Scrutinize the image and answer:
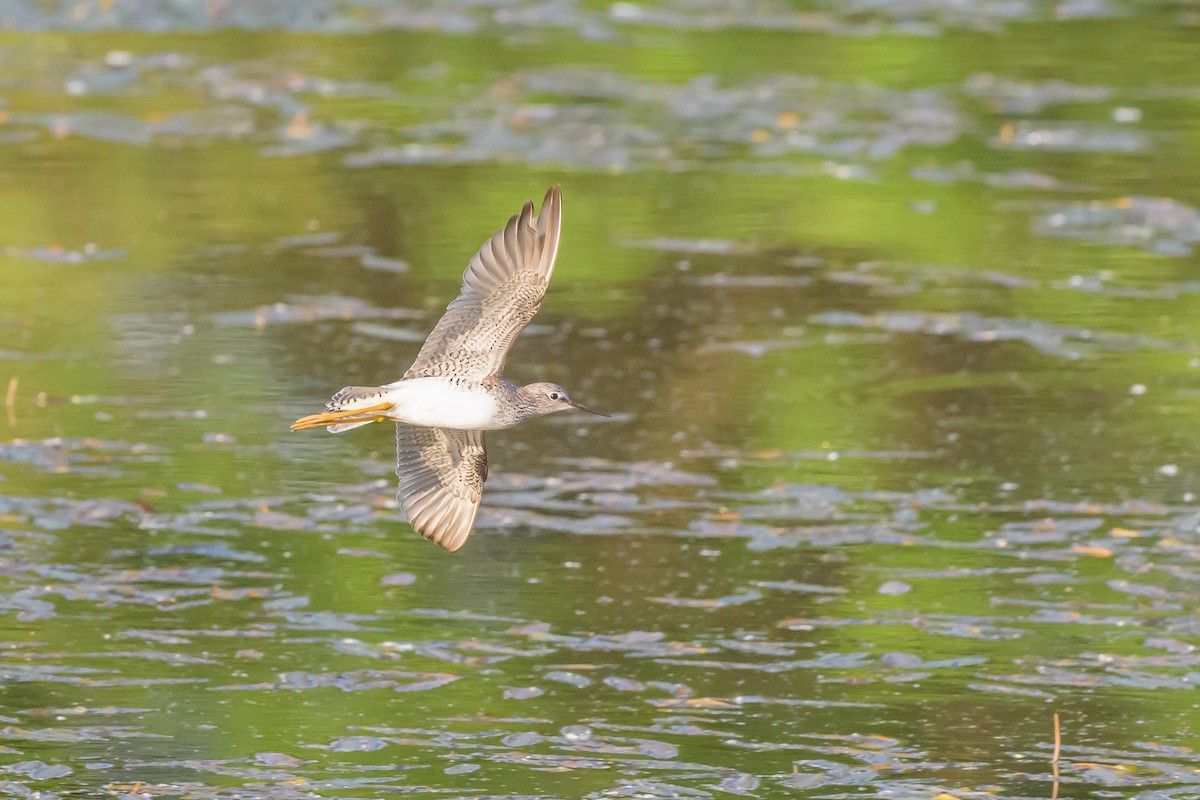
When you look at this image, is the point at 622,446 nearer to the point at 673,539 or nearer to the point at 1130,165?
the point at 673,539

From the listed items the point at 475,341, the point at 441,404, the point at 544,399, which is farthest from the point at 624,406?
the point at 441,404

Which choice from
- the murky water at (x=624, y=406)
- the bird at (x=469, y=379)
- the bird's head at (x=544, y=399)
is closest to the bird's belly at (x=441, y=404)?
the bird at (x=469, y=379)

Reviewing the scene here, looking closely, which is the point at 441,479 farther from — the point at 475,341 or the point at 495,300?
the point at 495,300

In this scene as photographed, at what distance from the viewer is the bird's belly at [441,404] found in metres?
6.61

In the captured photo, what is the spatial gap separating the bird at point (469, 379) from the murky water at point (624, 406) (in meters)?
Answer: 0.78

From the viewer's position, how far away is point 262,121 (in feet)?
49.8

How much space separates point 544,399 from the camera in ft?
23.0

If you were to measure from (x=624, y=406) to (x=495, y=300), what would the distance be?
11.9 ft

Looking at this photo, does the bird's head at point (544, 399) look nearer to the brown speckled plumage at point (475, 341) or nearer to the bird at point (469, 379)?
the bird at point (469, 379)

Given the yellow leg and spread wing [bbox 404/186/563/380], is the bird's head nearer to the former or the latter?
spread wing [bbox 404/186/563/380]

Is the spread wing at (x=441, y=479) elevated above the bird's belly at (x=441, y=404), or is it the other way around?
the bird's belly at (x=441, y=404)

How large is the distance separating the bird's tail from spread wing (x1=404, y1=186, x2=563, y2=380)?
0.12m

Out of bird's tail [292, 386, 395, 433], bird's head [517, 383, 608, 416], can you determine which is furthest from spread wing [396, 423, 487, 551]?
bird's tail [292, 386, 395, 433]

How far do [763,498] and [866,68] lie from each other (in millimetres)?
7641
